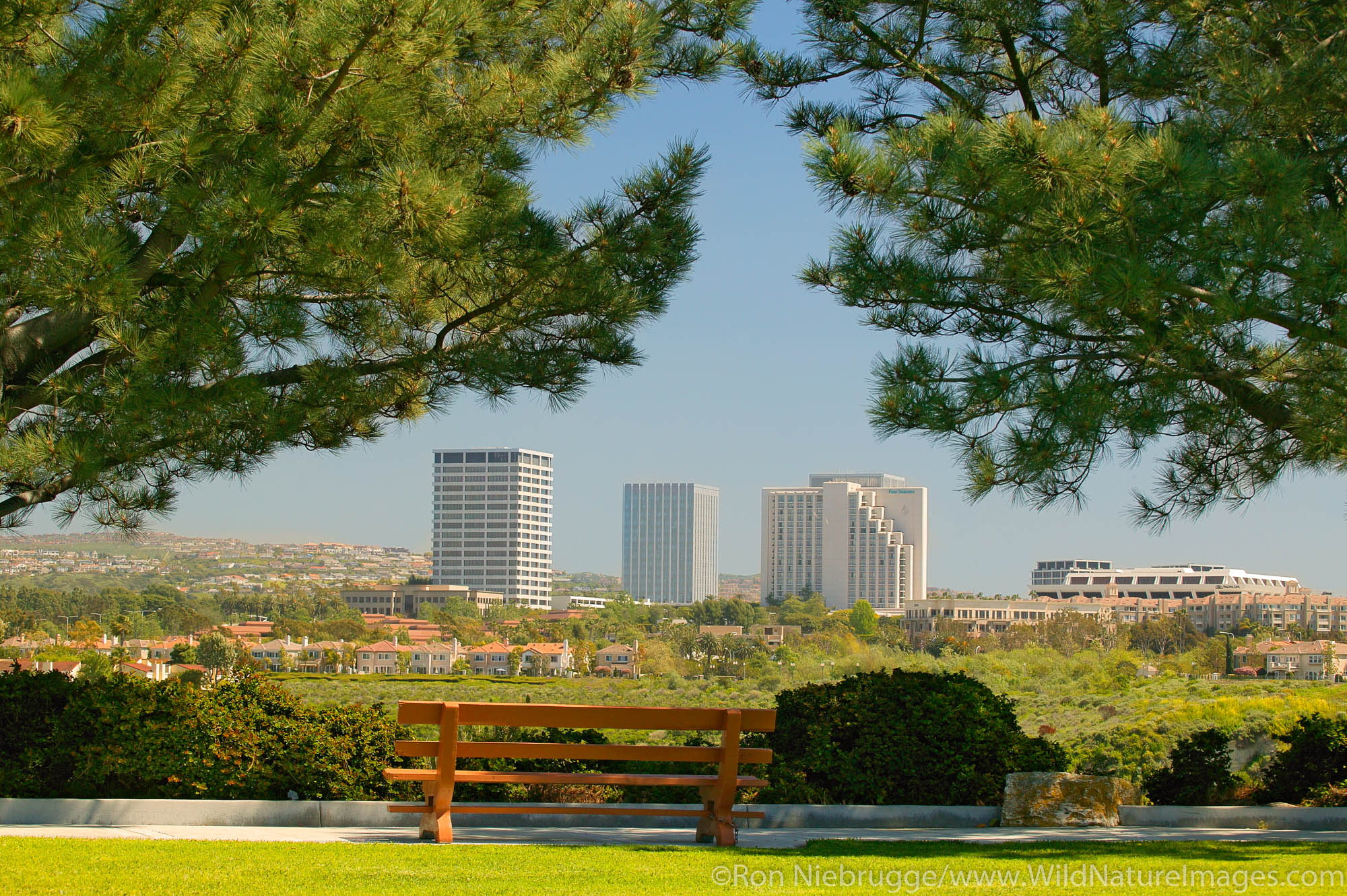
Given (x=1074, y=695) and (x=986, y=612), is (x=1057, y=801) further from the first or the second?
(x=986, y=612)

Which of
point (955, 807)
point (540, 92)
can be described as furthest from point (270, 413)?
point (955, 807)

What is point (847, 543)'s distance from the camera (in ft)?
444

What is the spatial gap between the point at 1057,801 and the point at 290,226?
5.15 meters

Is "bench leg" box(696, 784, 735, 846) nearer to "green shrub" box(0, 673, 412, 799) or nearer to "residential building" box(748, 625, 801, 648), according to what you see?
"green shrub" box(0, 673, 412, 799)

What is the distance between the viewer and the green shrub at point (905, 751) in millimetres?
6656

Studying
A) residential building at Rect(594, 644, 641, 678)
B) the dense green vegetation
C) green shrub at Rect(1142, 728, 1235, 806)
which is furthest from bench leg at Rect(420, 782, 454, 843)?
residential building at Rect(594, 644, 641, 678)

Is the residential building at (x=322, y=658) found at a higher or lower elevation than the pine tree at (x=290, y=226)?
lower

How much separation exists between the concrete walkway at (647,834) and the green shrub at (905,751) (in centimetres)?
41

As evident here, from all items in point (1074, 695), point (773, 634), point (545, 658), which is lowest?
point (545, 658)

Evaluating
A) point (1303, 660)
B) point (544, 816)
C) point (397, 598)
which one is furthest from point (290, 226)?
point (397, 598)

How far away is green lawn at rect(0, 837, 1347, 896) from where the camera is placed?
3709 mm

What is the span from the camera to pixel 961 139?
18.4ft

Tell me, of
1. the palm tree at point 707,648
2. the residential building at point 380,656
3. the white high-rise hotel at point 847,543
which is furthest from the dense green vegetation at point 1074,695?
the white high-rise hotel at point 847,543

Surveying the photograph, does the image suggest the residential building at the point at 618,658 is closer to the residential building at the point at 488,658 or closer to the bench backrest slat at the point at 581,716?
the residential building at the point at 488,658
